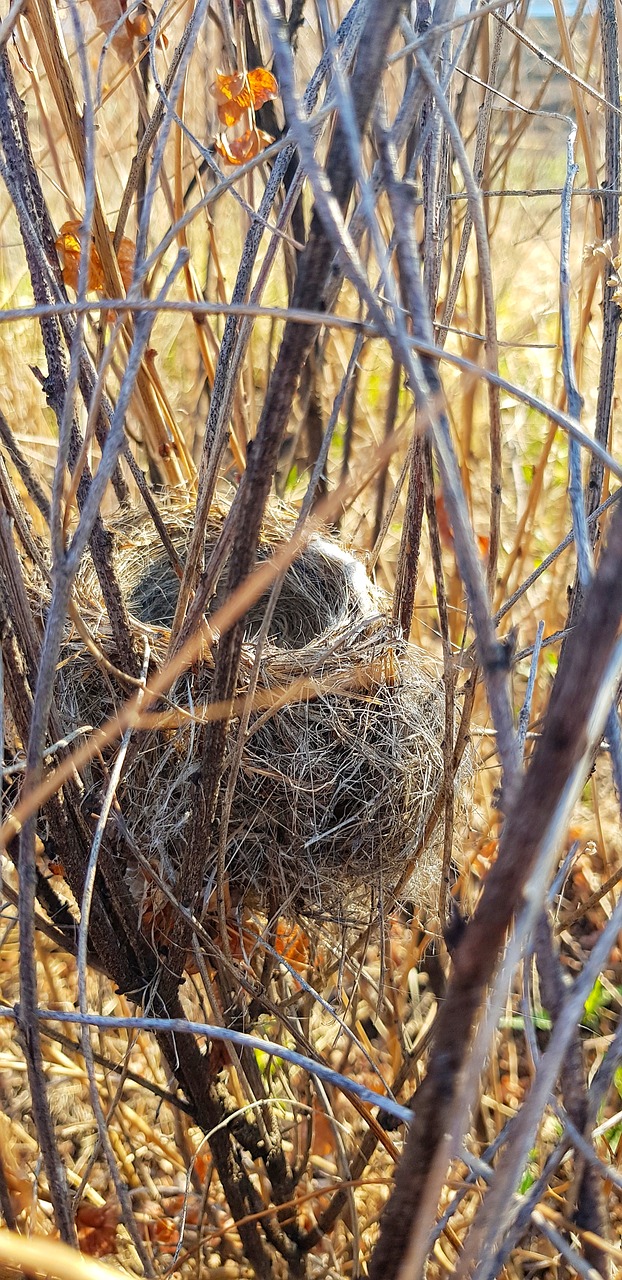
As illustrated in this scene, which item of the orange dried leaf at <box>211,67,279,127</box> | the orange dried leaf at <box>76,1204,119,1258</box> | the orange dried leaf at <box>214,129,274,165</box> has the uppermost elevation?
the orange dried leaf at <box>211,67,279,127</box>

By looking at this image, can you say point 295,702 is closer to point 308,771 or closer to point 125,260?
point 308,771

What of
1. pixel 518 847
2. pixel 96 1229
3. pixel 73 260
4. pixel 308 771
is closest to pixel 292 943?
pixel 308 771

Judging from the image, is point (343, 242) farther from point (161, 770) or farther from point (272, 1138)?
point (272, 1138)

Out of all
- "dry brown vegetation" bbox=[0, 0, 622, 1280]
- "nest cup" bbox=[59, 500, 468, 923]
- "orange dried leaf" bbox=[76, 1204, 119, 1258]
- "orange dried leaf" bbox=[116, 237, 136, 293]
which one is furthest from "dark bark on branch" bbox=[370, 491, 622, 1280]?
"orange dried leaf" bbox=[76, 1204, 119, 1258]

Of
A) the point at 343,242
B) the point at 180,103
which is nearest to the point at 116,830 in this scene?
the point at 343,242

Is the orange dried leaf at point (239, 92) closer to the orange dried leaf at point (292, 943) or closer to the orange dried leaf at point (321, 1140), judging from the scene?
the orange dried leaf at point (292, 943)

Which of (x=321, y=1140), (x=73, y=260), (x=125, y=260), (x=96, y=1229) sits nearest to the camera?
(x=73, y=260)

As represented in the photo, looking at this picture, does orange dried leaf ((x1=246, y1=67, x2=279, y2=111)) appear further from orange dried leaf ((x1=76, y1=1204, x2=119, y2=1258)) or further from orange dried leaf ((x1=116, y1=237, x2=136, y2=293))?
orange dried leaf ((x1=76, y1=1204, x2=119, y2=1258))

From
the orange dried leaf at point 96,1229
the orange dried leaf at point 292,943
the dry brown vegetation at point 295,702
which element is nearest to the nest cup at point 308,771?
the dry brown vegetation at point 295,702
